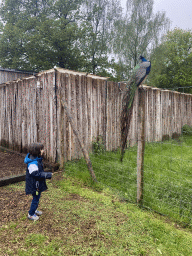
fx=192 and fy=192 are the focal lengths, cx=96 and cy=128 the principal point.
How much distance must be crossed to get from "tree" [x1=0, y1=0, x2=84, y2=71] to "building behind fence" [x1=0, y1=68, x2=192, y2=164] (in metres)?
13.8

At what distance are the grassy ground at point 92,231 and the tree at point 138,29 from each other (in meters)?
22.8

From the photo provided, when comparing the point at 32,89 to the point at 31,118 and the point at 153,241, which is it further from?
the point at 153,241

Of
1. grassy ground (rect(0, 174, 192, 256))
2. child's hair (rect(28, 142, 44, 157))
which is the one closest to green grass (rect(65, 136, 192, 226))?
grassy ground (rect(0, 174, 192, 256))

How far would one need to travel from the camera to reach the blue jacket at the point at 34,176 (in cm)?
281

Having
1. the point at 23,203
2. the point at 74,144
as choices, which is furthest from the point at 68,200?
the point at 74,144

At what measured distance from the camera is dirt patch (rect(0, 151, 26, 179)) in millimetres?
5179

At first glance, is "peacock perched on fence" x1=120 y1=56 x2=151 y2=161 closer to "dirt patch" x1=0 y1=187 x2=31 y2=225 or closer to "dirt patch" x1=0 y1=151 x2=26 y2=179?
"dirt patch" x1=0 y1=187 x2=31 y2=225

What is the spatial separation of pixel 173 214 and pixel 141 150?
1.14 metres

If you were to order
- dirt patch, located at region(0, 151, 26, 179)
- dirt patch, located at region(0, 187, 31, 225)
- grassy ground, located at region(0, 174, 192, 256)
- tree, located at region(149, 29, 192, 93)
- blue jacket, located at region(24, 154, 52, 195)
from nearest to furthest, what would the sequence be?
1. grassy ground, located at region(0, 174, 192, 256)
2. blue jacket, located at region(24, 154, 52, 195)
3. dirt patch, located at region(0, 187, 31, 225)
4. dirt patch, located at region(0, 151, 26, 179)
5. tree, located at region(149, 29, 192, 93)

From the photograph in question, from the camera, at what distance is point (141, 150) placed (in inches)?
137

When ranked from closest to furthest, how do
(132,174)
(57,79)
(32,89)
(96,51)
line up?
(132,174), (57,79), (32,89), (96,51)

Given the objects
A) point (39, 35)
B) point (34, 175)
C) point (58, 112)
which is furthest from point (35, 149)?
point (39, 35)

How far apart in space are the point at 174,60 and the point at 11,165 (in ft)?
71.5

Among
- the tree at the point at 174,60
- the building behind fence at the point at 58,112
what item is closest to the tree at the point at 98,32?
the tree at the point at 174,60
